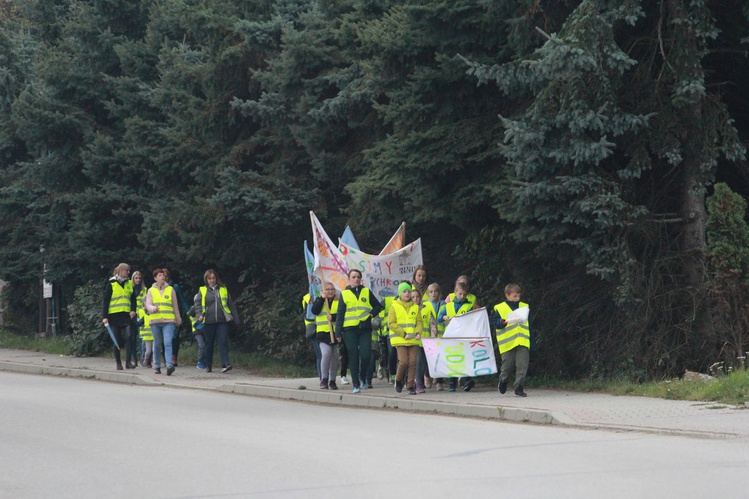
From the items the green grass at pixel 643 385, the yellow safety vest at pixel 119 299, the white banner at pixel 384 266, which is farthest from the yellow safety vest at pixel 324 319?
the yellow safety vest at pixel 119 299

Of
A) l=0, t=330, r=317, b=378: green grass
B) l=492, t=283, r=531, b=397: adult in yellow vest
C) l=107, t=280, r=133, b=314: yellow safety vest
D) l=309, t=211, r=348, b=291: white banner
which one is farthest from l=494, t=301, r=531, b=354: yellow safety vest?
l=107, t=280, r=133, b=314: yellow safety vest

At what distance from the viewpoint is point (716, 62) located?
1742cm

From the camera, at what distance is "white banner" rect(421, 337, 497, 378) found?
16781 mm

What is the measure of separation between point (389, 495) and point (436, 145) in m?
9.58

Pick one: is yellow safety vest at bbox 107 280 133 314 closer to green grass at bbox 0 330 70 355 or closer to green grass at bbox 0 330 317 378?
green grass at bbox 0 330 317 378

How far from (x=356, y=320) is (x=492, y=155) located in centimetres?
311

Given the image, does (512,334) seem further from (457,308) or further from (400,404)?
(400,404)

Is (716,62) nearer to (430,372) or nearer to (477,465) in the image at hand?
(430,372)

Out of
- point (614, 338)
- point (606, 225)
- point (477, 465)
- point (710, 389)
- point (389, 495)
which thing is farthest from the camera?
point (614, 338)

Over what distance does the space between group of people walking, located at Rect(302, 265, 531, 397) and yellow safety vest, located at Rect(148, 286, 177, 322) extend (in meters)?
3.90

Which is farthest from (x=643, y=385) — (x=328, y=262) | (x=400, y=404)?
(x=328, y=262)

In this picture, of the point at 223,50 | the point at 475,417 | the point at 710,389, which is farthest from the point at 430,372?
the point at 223,50

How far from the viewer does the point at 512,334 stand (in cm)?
1606

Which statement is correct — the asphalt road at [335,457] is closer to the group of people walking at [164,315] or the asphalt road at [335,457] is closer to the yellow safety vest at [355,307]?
the yellow safety vest at [355,307]
